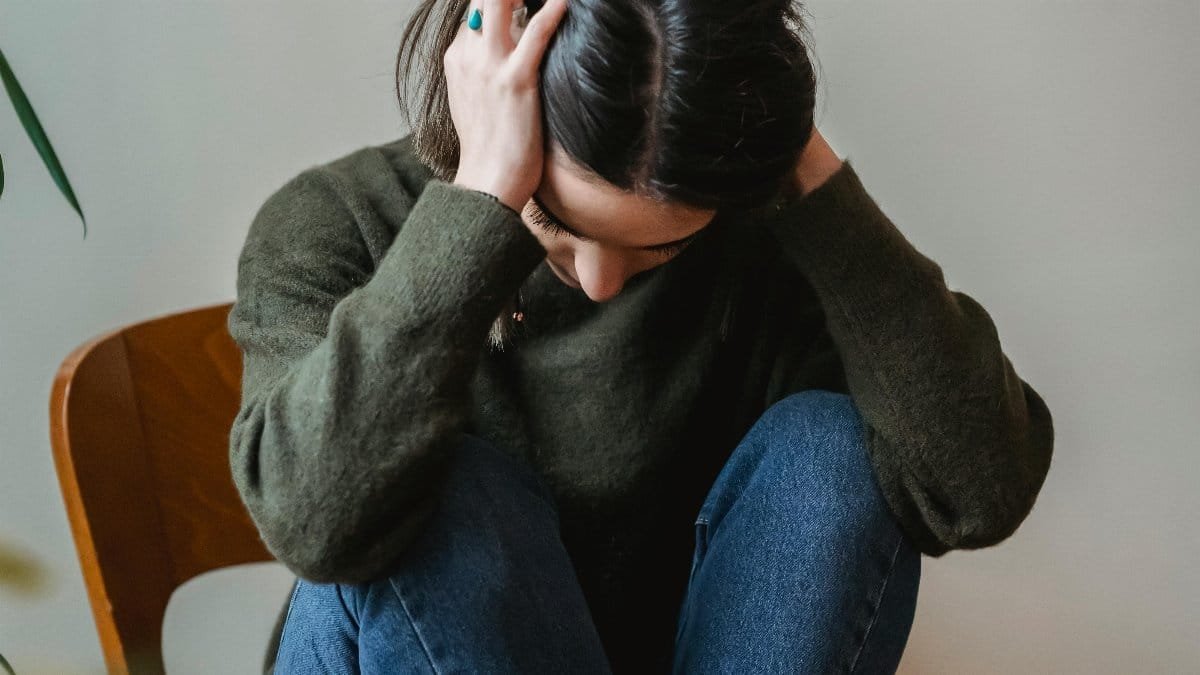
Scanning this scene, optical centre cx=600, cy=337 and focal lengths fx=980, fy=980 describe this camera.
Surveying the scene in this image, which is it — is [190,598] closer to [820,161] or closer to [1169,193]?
[820,161]

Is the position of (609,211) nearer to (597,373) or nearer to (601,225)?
(601,225)

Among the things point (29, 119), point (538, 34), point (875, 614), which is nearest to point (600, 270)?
point (538, 34)

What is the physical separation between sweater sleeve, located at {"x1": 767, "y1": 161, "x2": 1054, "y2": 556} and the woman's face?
0.32ft

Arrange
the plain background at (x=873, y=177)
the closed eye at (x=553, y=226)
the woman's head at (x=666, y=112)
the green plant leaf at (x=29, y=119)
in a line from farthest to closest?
the plain background at (x=873, y=177)
the green plant leaf at (x=29, y=119)
the closed eye at (x=553, y=226)
the woman's head at (x=666, y=112)

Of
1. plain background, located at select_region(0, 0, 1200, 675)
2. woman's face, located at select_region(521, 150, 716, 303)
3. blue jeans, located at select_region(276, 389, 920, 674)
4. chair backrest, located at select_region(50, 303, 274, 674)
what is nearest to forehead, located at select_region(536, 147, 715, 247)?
woman's face, located at select_region(521, 150, 716, 303)

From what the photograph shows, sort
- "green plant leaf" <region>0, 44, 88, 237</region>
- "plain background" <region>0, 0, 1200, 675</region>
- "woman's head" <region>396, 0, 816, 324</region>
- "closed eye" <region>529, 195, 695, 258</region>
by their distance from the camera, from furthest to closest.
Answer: "plain background" <region>0, 0, 1200, 675</region> < "green plant leaf" <region>0, 44, 88, 237</region> < "closed eye" <region>529, 195, 695, 258</region> < "woman's head" <region>396, 0, 816, 324</region>

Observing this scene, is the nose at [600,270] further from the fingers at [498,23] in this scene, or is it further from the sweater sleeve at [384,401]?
the fingers at [498,23]

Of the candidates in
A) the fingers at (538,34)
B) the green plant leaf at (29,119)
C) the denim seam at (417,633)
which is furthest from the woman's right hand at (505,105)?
the green plant leaf at (29,119)

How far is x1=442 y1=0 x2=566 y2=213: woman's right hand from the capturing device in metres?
0.57

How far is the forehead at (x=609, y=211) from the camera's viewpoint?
56 centimetres

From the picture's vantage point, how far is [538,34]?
56 centimetres

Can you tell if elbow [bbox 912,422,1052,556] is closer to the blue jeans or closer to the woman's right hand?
the blue jeans

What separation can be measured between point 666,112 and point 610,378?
0.89 ft

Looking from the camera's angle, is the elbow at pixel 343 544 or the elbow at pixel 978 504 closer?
the elbow at pixel 343 544
